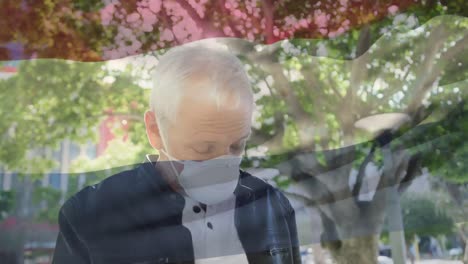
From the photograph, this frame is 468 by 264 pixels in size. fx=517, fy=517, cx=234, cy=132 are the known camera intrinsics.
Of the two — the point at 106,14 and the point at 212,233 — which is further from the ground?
the point at 106,14

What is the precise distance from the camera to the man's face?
1.04 metres

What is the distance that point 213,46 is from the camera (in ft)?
3.65

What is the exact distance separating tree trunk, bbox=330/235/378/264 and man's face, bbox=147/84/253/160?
0.95ft

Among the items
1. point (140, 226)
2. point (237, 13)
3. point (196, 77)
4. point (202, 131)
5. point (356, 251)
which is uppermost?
point (237, 13)

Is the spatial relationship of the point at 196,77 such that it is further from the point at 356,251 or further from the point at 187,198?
the point at 356,251

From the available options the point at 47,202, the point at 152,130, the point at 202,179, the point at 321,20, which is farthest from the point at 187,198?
the point at 321,20

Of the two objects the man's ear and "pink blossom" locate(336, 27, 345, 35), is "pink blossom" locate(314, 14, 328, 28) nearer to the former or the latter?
"pink blossom" locate(336, 27, 345, 35)

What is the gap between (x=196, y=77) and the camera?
1067 mm

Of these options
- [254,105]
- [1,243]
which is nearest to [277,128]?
[254,105]

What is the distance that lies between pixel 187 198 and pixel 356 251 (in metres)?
0.37

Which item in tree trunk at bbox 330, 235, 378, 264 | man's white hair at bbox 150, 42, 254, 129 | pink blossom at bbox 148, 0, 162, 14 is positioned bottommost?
tree trunk at bbox 330, 235, 378, 264

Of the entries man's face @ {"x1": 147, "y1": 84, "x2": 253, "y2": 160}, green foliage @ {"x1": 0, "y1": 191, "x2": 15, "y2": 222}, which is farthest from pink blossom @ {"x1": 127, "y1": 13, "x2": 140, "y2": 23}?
green foliage @ {"x1": 0, "y1": 191, "x2": 15, "y2": 222}

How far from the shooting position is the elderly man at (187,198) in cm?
102

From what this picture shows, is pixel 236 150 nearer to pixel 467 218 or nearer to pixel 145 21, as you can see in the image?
pixel 145 21
